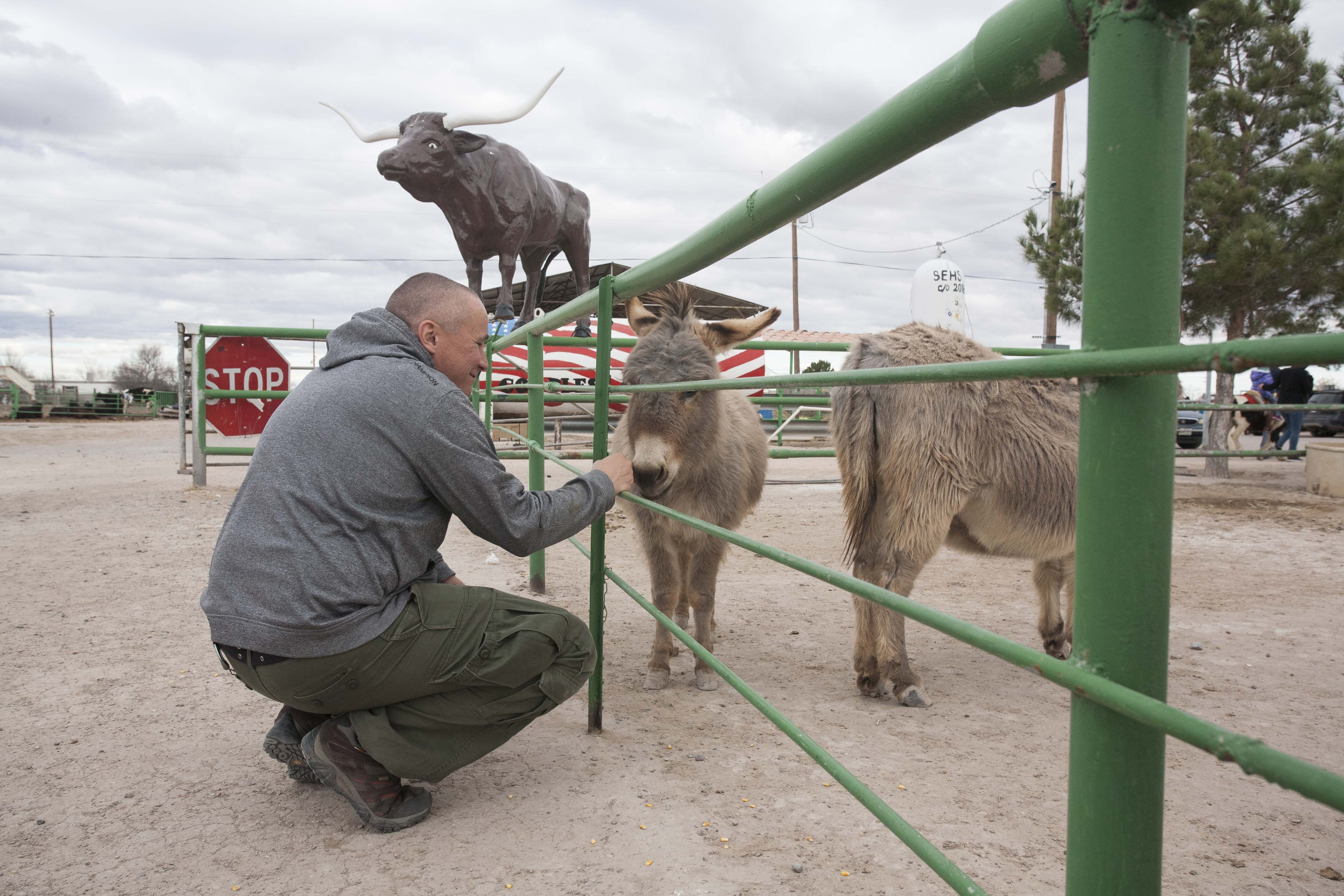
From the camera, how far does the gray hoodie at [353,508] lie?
2.09 meters

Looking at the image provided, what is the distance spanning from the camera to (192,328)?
828 centimetres

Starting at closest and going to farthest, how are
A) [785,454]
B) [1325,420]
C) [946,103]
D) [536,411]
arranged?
[946,103] < [536,411] < [785,454] < [1325,420]

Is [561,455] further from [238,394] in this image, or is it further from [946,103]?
[238,394]

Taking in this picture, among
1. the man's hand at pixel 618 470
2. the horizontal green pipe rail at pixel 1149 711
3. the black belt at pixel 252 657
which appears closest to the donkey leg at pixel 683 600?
the man's hand at pixel 618 470

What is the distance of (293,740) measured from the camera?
248 centimetres

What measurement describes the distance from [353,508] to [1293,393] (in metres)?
15.0

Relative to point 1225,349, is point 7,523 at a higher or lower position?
lower

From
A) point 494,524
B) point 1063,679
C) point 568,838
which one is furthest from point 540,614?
point 1063,679

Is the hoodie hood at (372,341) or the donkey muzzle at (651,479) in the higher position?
the hoodie hood at (372,341)

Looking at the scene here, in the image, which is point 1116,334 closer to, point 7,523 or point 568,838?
point 568,838

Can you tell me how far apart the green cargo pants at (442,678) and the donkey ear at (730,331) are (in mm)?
1694

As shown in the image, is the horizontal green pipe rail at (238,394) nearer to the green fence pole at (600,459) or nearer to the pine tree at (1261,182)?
the green fence pole at (600,459)

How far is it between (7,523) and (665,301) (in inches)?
240

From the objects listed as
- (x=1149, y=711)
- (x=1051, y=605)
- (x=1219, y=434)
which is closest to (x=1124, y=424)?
(x=1149, y=711)
